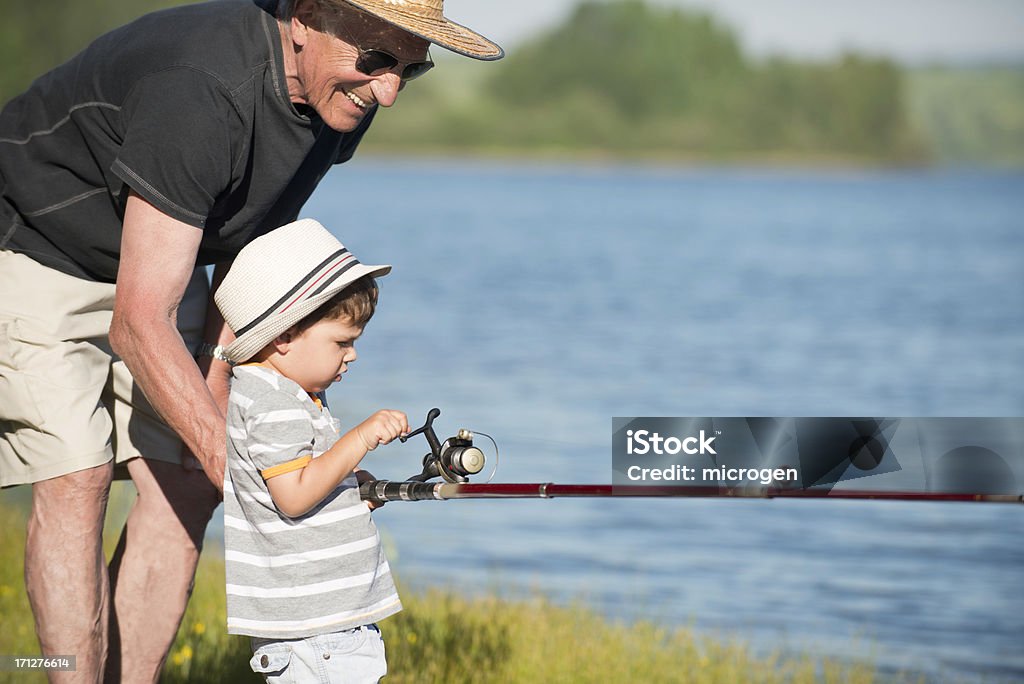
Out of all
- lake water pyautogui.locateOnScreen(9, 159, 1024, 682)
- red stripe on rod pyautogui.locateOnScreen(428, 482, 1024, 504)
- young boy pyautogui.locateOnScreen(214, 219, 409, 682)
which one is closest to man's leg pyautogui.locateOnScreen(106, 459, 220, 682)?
young boy pyautogui.locateOnScreen(214, 219, 409, 682)

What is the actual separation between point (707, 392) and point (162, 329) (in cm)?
1241

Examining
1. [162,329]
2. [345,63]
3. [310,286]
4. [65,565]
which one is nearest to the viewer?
[310,286]

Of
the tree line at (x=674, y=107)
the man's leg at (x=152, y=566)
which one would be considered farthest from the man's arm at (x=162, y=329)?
the tree line at (x=674, y=107)

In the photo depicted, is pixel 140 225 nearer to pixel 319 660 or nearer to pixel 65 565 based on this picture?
pixel 65 565

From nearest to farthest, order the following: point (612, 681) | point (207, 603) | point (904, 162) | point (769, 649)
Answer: point (612, 681), point (207, 603), point (769, 649), point (904, 162)

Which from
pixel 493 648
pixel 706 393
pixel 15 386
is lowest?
pixel 493 648

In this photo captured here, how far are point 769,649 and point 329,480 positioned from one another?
4194 mm

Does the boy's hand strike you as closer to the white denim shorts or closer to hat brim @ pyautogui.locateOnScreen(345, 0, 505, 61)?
the white denim shorts

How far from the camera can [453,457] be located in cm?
308

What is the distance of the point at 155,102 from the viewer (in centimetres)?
325

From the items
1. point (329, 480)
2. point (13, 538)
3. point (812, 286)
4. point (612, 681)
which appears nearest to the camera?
point (329, 480)

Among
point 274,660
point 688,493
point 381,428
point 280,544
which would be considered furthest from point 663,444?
point 274,660

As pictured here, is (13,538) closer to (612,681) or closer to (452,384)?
(612,681)

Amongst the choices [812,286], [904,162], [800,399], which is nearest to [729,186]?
[904,162]
